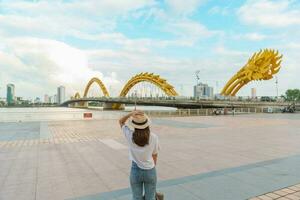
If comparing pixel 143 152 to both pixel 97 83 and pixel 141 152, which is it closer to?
pixel 141 152

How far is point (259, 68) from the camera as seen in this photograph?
65750 mm

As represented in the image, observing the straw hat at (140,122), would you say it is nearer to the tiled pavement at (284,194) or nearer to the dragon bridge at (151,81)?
→ the tiled pavement at (284,194)

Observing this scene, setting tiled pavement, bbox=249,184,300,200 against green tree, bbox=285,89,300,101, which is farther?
green tree, bbox=285,89,300,101

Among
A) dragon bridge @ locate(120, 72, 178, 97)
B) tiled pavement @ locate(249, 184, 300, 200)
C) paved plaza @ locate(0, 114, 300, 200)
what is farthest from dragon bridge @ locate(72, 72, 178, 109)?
tiled pavement @ locate(249, 184, 300, 200)

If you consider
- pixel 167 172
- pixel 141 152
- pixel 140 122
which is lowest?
pixel 167 172

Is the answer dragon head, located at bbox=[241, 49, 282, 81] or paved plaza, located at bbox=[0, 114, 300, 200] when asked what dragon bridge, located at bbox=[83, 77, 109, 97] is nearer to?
dragon head, located at bbox=[241, 49, 282, 81]

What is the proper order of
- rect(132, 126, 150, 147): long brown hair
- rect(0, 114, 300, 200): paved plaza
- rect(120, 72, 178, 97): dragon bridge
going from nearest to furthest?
rect(132, 126, 150, 147): long brown hair → rect(0, 114, 300, 200): paved plaza → rect(120, 72, 178, 97): dragon bridge

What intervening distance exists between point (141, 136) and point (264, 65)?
67343mm

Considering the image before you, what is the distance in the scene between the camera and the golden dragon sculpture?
2522 inches

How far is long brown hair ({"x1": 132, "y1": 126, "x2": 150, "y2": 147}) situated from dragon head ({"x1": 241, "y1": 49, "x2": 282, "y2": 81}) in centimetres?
6651

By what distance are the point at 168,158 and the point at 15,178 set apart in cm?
405

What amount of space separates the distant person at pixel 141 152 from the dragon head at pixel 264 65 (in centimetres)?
6644

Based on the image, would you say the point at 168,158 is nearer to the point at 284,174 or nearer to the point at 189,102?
the point at 284,174

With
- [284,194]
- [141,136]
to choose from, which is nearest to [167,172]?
[284,194]
